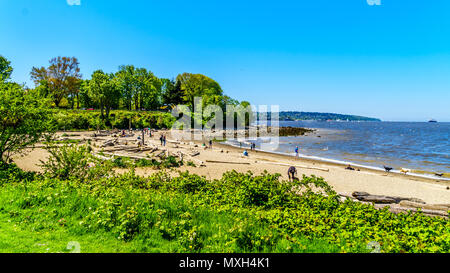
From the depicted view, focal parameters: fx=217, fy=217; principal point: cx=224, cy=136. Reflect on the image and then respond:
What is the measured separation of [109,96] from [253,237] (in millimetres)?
61546

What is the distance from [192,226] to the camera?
18.9 feet

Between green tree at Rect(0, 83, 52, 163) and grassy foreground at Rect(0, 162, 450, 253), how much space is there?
3.66 meters

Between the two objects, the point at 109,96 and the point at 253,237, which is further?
the point at 109,96

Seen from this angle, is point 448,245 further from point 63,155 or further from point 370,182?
point 370,182

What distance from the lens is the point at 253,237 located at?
4.90 m

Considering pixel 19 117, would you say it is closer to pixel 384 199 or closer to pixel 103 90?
pixel 384 199

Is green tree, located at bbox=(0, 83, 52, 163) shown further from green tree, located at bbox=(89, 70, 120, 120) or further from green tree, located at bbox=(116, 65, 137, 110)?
green tree, located at bbox=(116, 65, 137, 110)

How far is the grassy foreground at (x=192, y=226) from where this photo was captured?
4.79 m

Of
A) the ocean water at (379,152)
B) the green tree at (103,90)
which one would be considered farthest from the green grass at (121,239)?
the green tree at (103,90)

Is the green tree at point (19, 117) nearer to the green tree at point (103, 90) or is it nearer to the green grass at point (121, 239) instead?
the green grass at point (121, 239)

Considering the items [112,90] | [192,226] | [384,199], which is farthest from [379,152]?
[112,90]
